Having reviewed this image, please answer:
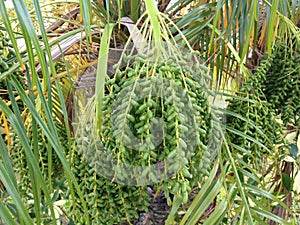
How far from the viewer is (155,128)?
0.45 metres

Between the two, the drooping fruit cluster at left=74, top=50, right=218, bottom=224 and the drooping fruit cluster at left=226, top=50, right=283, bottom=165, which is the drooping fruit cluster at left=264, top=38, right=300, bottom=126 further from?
the drooping fruit cluster at left=74, top=50, right=218, bottom=224

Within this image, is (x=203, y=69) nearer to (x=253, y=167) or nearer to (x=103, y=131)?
(x=103, y=131)

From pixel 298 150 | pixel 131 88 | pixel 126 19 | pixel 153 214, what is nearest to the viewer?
pixel 131 88

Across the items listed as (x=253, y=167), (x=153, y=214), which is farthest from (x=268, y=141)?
(x=153, y=214)

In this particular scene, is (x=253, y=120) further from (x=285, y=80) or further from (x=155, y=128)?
(x=155, y=128)

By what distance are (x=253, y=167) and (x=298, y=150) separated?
34 cm

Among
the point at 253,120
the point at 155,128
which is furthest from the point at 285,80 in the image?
the point at 155,128

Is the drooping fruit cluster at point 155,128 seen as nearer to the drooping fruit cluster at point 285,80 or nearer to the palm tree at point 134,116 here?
the palm tree at point 134,116

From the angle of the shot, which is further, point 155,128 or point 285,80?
point 285,80

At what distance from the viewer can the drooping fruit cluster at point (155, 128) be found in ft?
1.45

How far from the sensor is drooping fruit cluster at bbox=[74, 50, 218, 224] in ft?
1.45

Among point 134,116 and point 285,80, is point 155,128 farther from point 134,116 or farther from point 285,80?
point 285,80

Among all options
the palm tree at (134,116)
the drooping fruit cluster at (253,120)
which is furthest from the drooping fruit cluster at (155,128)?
the drooping fruit cluster at (253,120)

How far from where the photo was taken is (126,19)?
63 centimetres
